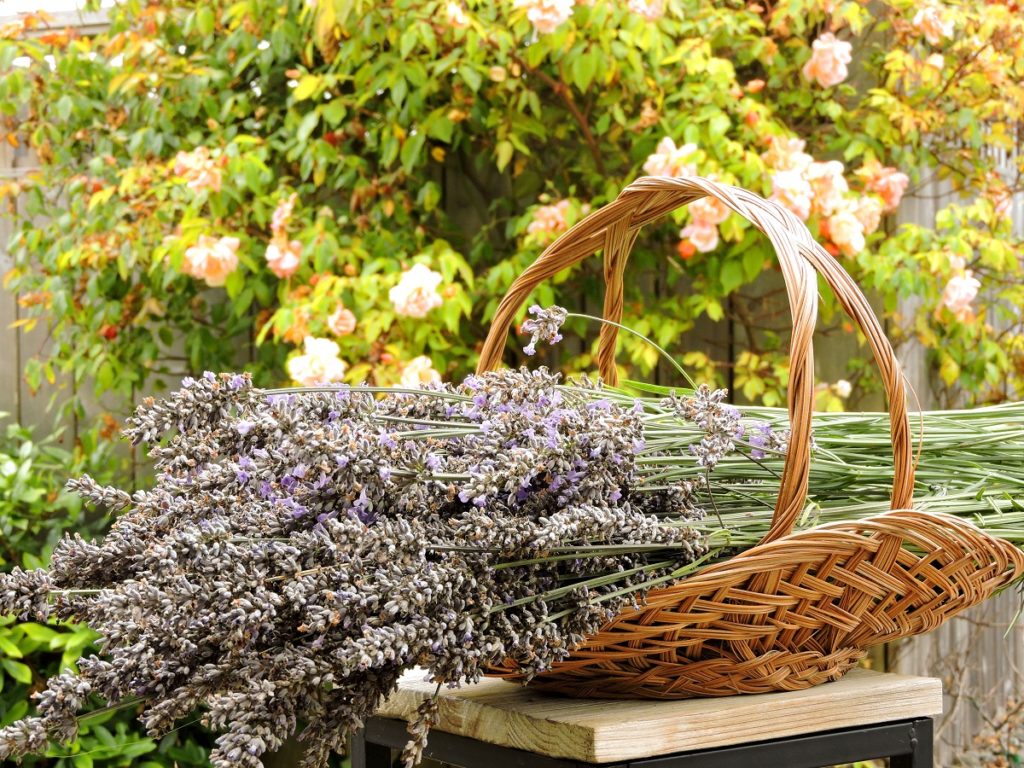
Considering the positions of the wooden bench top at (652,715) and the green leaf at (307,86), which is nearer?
the wooden bench top at (652,715)

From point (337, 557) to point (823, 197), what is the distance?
1.72 m

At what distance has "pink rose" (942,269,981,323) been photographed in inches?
92.4

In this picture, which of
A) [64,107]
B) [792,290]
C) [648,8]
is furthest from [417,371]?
[792,290]

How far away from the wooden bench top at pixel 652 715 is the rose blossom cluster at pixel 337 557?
9cm

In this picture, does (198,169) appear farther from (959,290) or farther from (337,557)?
(337,557)

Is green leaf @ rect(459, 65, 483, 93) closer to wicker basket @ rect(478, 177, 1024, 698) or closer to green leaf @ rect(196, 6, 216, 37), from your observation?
green leaf @ rect(196, 6, 216, 37)

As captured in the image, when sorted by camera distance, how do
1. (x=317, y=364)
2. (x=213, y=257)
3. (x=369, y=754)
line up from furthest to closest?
1. (x=213, y=257)
2. (x=317, y=364)
3. (x=369, y=754)

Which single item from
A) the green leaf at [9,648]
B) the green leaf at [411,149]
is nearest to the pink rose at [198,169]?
the green leaf at [411,149]

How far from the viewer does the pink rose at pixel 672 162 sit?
216 cm

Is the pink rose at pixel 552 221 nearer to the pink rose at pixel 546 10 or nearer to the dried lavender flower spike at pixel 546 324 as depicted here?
the pink rose at pixel 546 10

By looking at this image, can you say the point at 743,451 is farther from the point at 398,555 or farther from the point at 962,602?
the point at 398,555

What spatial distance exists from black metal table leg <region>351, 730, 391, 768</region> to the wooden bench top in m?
0.11

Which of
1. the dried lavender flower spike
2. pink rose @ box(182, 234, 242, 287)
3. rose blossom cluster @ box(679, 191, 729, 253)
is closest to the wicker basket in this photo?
the dried lavender flower spike

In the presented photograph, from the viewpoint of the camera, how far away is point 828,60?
2.37 metres
